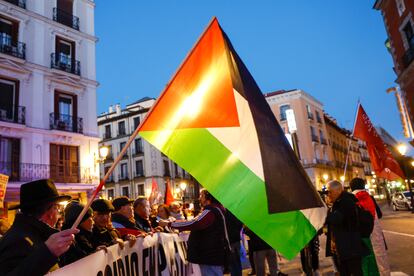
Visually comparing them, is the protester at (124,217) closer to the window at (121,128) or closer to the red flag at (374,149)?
the red flag at (374,149)

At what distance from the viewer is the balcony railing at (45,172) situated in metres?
18.2

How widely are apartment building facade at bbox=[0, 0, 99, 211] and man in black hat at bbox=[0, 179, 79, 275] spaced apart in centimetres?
1745

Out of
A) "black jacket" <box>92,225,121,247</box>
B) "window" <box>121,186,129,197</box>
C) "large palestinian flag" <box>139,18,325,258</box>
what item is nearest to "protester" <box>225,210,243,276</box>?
"black jacket" <box>92,225,121,247</box>

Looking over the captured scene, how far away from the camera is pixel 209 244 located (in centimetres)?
475

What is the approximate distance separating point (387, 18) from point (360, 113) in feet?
66.4

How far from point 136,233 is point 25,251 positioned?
252 cm

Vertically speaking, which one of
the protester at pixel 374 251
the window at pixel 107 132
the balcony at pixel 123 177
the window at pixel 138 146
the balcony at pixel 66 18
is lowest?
the protester at pixel 374 251

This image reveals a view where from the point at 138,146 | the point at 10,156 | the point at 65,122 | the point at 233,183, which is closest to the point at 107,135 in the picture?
the point at 138,146

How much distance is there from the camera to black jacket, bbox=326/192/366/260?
15.9 feet

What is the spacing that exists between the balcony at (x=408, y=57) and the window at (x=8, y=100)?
899 inches

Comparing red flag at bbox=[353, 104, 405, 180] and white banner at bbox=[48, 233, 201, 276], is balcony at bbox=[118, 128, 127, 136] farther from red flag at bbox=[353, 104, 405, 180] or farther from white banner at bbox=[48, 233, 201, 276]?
white banner at bbox=[48, 233, 201, 276]

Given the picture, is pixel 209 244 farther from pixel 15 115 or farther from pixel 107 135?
pixel 107 135

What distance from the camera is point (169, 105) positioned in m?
3.44

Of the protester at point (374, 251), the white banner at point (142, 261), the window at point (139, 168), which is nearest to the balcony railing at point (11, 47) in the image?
the white banner at point (142, 261)
